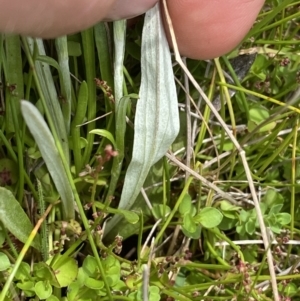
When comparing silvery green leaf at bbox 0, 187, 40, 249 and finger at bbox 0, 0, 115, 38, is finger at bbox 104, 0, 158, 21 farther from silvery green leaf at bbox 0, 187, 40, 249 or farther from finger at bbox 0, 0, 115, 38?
silvery green leaf at bbox 0, 187, 40, 249

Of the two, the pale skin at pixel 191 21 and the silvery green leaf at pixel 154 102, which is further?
the silvery green leaf at pixel 154 102

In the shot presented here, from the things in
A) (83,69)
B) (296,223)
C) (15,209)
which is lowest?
(296,223)

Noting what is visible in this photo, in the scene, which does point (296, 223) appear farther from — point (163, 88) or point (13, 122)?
point (13, 122)

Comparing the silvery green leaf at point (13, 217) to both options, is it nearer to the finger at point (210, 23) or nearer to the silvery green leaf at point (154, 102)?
the silvery green leaf at point (154, 102)

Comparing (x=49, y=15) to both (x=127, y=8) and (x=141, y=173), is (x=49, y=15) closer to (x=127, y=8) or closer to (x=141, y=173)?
(x=127, y=8)

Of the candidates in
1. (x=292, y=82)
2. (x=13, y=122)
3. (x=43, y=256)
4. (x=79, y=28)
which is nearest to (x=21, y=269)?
(x=43, y=256)

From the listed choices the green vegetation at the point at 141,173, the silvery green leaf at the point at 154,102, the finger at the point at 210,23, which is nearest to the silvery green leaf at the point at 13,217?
the green vegetation at the point at 141,173
